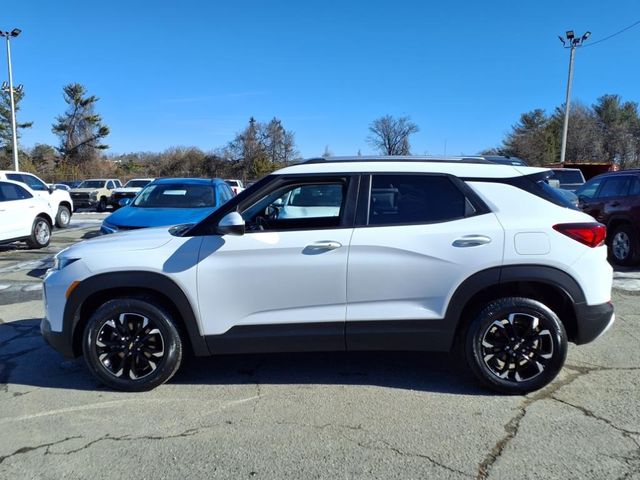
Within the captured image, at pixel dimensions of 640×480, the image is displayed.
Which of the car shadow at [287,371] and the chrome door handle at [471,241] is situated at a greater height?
the chrome door handle at [471,241]

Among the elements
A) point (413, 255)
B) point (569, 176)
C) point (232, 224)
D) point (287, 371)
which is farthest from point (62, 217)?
point (569, 176)

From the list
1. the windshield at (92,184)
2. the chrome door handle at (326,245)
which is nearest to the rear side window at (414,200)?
the chrome door handle at (326,245)

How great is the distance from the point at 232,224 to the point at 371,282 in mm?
1091

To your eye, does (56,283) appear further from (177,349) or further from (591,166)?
(591,166)

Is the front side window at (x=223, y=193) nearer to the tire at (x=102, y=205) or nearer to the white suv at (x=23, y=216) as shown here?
the white suv at (x=23, y=216)

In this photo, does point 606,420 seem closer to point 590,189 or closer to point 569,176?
point 590,189

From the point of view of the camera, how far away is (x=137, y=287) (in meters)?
3.76

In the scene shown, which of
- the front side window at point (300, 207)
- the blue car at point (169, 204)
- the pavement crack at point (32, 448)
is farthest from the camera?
the blue car at point (169, 204)

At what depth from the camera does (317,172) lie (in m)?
3.88

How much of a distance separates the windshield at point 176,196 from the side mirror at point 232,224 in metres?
5.11

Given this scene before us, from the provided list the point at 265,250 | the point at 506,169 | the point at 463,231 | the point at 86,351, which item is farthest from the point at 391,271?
the point at 86,351

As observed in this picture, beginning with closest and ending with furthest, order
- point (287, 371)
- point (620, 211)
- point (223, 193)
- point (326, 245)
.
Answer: point (326, 245) < point (287, 371) < point (620, 211) < point (223, 193)

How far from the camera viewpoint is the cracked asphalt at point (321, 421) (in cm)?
288

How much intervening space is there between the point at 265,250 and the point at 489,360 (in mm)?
1864
